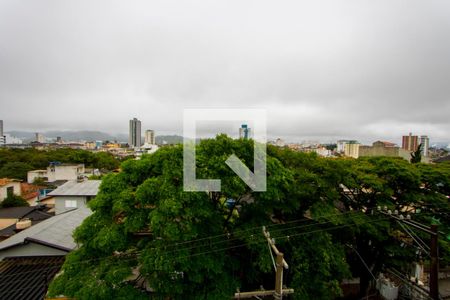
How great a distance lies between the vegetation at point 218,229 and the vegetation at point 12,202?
673 inches

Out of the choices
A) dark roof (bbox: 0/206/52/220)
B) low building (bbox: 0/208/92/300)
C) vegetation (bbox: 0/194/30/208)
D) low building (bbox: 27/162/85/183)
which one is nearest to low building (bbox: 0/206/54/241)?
dark roof (bbox: 0/206/52/220)

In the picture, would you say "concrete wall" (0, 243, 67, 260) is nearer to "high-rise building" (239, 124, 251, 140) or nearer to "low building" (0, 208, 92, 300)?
"low building" (0, 208, 92, 300)

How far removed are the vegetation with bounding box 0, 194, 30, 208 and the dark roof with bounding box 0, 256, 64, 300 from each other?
1334cm

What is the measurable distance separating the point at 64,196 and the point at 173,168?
11.5 metres

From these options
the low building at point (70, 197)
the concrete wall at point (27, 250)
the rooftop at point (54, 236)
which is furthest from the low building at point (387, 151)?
the concrete wall at point (27, 250)

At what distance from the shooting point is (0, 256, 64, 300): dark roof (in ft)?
21.1

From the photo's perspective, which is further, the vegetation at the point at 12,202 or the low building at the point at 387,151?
the low building at the point at 387,151

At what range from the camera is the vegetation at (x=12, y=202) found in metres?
18.0

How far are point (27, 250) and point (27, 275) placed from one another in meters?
1.19

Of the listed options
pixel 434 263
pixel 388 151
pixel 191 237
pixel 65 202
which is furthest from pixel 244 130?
pixel 388 151

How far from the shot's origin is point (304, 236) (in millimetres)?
6852

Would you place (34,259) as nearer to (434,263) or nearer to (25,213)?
(25,213)

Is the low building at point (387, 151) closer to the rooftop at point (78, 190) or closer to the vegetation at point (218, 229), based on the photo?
the vegetation at point (218, 229)

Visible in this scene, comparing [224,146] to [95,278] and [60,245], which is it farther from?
[60,245]
